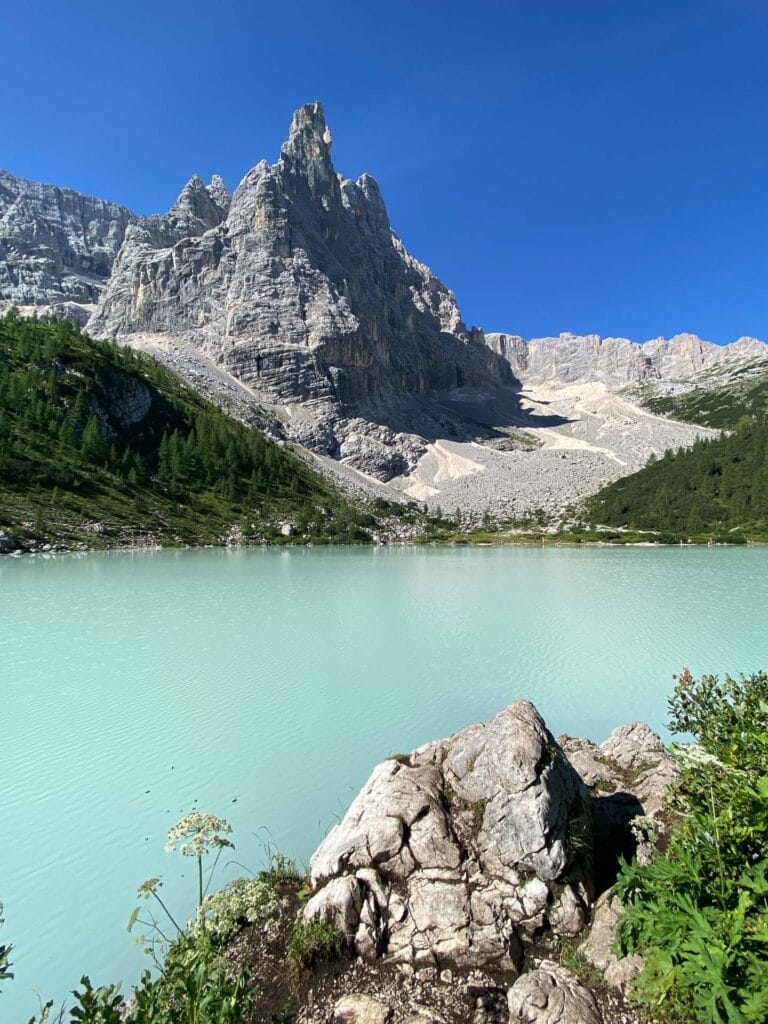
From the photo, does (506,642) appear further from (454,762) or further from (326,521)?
(326,521)

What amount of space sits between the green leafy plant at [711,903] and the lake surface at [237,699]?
5.26 meters

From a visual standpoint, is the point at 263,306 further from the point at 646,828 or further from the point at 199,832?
the point at 646,828

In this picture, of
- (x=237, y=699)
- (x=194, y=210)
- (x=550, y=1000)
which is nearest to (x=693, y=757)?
(x=550, y=1000)

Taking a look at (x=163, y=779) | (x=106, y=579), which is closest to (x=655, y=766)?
(x=163, y=779)

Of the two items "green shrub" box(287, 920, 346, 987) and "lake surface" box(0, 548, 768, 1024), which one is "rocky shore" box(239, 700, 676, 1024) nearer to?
"green shrub" box(287, 920, 346, 987)

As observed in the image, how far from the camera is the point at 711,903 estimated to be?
12.6 feet

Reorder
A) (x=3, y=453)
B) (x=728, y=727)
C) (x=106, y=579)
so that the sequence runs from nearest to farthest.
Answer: (x=728, y=727) < (x=106, y=579) < (x=3, y=453)

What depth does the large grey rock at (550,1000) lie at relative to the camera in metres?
4.32

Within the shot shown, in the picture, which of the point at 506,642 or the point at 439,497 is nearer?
the point at 506,642

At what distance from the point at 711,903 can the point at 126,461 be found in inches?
3984

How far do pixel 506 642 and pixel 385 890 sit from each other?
54.8 ft

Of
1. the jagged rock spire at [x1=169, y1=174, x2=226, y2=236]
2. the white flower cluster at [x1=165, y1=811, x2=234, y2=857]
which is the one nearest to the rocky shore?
the white flower cluster at [x1=165, y1=811, x2=234, y2=857]

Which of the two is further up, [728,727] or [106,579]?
[728,727]

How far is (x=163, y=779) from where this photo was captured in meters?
10.2
